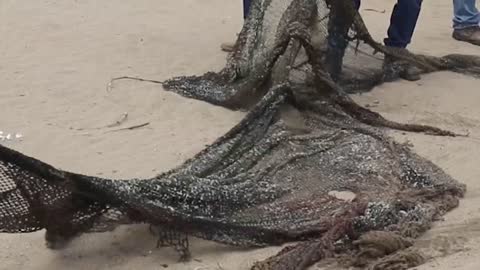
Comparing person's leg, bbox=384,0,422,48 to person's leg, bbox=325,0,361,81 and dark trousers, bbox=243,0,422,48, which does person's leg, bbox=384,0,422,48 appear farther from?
person's leg, bbox=325,0,361,81

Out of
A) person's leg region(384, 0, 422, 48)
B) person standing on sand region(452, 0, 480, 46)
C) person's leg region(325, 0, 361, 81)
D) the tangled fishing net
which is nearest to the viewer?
the tangled fishing net

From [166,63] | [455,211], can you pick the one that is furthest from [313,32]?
[455,211]

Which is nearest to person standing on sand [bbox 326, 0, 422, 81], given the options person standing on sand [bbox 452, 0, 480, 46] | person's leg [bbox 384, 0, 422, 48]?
person's leg [bbox 384, 0, 422, 48]

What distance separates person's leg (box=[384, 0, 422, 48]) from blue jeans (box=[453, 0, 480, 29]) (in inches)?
34.6

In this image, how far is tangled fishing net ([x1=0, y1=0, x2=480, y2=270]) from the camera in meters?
3.68

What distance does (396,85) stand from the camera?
604cm

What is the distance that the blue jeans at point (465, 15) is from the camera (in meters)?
7.09

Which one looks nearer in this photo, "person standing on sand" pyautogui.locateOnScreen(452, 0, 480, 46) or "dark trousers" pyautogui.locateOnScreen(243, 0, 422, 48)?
"dark trousers" pyautogui.locateOnScreen(243, 0, 422, 48)

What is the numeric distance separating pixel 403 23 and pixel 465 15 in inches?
39.0

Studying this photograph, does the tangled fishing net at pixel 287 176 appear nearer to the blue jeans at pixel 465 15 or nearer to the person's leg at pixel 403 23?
the person's leg at pixel 403 23

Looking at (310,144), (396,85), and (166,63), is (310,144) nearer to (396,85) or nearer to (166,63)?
(396,85)

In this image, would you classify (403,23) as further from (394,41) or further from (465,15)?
(465,15)

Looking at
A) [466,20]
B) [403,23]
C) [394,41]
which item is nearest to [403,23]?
[403,23]

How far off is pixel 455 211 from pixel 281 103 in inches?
52.0
